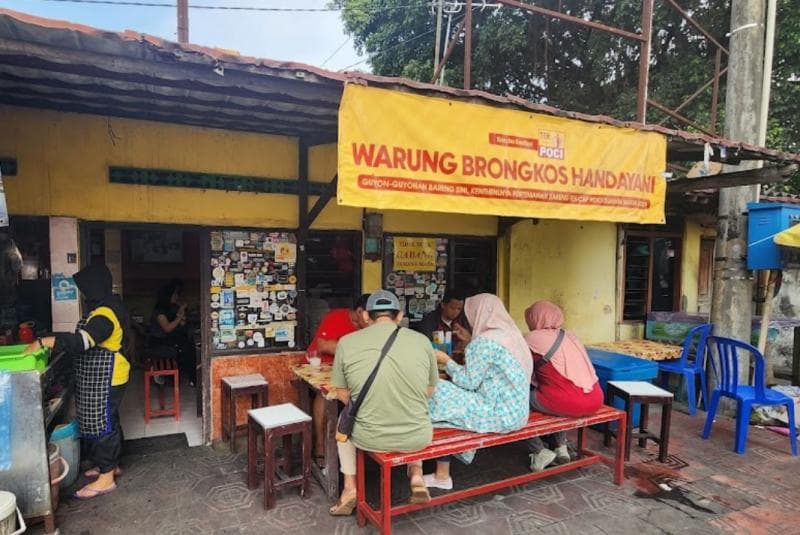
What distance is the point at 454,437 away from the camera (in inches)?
147

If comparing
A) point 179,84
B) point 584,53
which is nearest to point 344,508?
point 179,84

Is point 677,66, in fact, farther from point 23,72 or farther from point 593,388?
point 23,72

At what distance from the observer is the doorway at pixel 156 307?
5625mm

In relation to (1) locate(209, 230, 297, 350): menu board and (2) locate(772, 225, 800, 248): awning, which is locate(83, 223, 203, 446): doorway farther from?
(2) locate(772, 225, 800, 248): awning

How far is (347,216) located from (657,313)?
208 inches

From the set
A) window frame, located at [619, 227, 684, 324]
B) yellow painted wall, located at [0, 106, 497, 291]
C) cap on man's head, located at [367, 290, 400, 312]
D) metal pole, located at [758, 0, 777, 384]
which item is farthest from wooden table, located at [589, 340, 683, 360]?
cap on man's head, located at [367, 290, 400, 312]

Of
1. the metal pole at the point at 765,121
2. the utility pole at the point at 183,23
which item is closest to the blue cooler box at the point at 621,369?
the metal pole at the point at 765,121

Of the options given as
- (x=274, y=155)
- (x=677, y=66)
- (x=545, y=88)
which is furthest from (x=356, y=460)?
(x=545, y=88)

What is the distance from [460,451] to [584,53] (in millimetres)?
12118

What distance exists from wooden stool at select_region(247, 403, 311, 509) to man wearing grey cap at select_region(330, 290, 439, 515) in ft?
1.85

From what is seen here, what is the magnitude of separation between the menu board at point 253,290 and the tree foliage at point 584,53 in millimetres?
7699

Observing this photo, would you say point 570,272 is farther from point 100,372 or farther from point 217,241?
point 100,372

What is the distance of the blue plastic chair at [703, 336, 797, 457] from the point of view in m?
5.12

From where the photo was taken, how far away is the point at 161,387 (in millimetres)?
6129
